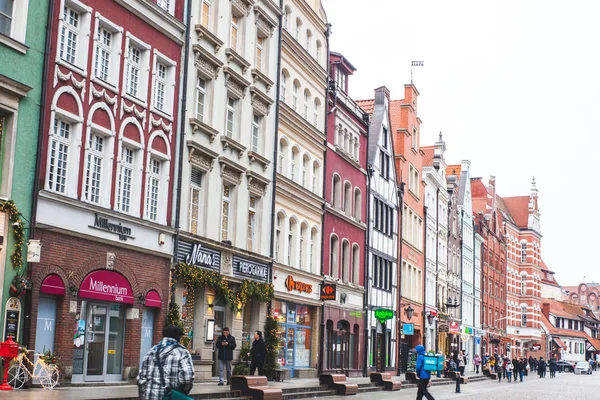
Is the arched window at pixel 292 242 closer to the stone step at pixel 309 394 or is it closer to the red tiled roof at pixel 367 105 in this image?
the stone step at pixel 309 394

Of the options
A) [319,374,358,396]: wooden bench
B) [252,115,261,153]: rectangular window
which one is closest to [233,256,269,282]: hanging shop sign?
[252,115,261,153]: rectangular window

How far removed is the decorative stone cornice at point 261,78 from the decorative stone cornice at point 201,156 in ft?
14.6

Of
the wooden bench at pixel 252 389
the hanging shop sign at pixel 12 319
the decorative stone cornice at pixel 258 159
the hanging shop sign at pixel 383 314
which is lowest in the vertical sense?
the wooden bench at pixel 252 389

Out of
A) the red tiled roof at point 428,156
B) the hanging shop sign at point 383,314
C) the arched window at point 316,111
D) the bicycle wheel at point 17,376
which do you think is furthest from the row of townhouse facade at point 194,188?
the red tiled roof at point 428,156

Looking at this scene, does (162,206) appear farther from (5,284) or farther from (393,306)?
(393,306)

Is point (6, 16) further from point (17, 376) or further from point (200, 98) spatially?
point (200, 98)

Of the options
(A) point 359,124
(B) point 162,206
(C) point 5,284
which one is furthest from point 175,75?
(A) point 359,124

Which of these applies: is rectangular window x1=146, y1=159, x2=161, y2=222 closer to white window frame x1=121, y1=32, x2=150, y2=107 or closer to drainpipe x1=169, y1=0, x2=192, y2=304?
drainpipe x1=169, y1=0, x2=192, y2=304

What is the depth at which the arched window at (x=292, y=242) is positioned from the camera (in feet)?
119

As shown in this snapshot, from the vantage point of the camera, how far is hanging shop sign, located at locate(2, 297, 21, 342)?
19422 mm

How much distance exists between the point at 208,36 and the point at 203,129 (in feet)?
9.81

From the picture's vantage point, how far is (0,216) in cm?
1930

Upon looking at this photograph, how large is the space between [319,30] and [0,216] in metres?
23.9

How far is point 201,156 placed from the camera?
2819 cm
